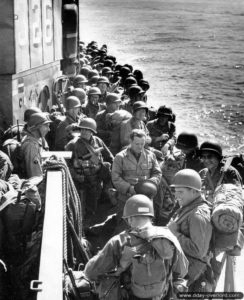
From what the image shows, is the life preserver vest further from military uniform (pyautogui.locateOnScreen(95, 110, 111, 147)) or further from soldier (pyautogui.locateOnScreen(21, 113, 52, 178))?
soldier (pyautogui.locateOnScreen(21, 113, 52, 178))

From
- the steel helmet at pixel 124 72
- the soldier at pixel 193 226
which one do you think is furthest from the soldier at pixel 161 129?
the steel helmet at pixel 124 72

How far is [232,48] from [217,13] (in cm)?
4465

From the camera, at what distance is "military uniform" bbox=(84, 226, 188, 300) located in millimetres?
4562

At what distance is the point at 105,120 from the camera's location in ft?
33.9

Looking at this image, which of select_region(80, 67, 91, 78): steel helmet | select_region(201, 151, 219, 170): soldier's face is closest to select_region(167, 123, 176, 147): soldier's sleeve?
select_region(201, 151, 219, 170): soldier's face

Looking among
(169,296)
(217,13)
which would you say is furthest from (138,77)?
(217,13)

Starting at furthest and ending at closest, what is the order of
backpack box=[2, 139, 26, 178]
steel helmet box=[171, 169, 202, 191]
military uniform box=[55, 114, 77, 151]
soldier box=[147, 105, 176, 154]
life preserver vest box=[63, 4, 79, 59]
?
life preserver vest box=[63, 4, 79, 59], soldier box=[147, 105, 176, 154], military uniform box=[55, 114, 77, 151], backpack box=[2, 139, 26, 178], steel helmet box=[171, 169, 202, 191]

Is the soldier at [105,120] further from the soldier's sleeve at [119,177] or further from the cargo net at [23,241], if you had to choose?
the cargo net at [23,241]

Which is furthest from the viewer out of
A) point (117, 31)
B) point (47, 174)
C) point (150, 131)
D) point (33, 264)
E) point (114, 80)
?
point (117, 31)

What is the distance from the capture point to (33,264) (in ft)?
19.4

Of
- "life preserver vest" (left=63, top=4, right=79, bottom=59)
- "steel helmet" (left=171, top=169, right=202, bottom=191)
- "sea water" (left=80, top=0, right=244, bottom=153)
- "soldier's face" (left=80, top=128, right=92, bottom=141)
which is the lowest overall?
"sea water" (left=80, top=0, right=244, bottom=153)

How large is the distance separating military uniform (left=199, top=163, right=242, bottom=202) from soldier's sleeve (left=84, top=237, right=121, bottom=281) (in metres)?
2.52

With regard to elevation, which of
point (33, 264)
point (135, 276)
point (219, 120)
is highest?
point (135, 276)

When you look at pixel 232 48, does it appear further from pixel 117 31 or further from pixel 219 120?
pixel 219 120
